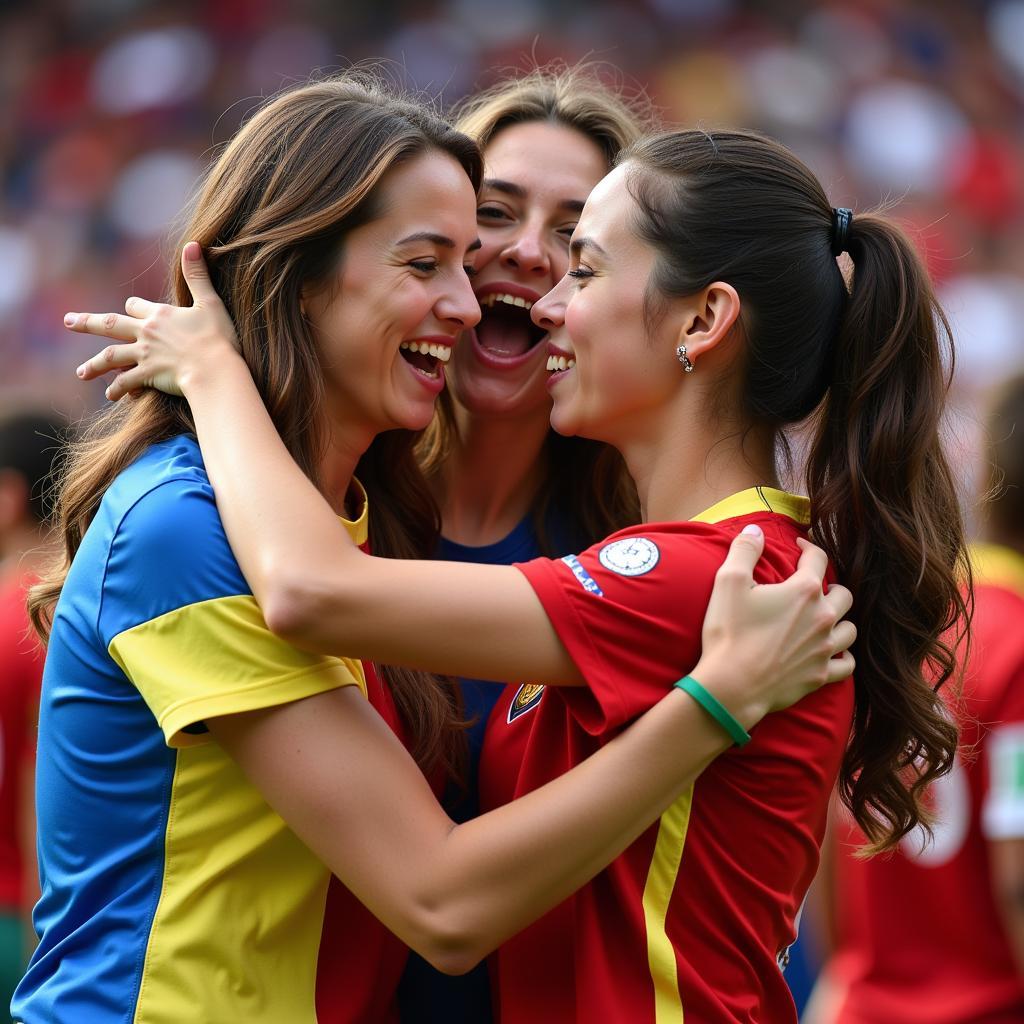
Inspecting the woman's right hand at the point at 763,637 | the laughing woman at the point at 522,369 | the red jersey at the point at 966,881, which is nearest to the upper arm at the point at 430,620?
the woman's right hand at the point at 763,637

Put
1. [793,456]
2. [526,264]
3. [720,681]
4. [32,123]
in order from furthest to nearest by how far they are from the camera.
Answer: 1. [32,123]
2. [526,264]
3. [793,456]
4. [720,681]

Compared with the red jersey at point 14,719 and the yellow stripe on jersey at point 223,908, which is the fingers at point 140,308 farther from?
the red jersey at point 14,719

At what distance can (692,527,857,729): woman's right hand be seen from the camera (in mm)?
2283

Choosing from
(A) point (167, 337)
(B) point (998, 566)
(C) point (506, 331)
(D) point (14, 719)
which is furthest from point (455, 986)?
(D) point (14, 719)

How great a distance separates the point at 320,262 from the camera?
2746 mm

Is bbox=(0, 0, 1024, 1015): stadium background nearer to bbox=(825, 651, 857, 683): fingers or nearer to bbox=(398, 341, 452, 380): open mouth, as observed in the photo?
bbox=(398, 341, 452, 380): open mouth

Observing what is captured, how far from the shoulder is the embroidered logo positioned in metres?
0.49

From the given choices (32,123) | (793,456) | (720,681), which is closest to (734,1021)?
(720,681)

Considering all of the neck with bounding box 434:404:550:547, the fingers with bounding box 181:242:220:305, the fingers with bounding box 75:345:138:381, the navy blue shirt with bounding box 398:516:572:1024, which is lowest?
the navy blue shirt with bounding box 398:516:572:1024

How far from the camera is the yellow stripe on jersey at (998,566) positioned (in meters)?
3.75

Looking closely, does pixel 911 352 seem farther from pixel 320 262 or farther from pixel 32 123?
pixel 32 123

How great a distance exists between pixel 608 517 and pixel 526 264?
59 centimetres

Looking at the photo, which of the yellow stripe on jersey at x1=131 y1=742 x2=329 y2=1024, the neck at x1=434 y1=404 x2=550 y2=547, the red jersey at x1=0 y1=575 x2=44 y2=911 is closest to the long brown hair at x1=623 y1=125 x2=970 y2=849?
the neck at x1=434 y1=404 x2=550 y2=547

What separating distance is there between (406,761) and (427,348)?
89 centimetres
